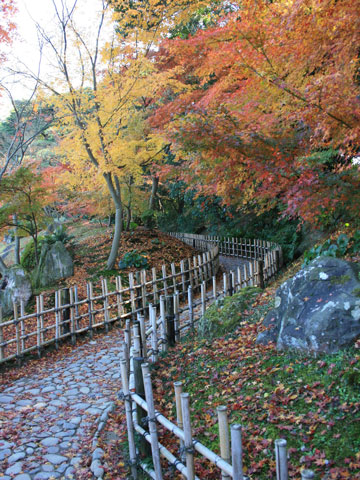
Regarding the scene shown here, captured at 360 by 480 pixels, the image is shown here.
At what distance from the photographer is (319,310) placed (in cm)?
439

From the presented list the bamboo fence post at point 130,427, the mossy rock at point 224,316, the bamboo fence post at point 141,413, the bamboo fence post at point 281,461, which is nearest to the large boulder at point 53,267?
the mossy rock at point 224,316

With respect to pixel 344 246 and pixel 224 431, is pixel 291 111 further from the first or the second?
pixel 224 431

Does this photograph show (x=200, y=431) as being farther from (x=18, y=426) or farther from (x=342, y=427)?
(x=18, y=426)

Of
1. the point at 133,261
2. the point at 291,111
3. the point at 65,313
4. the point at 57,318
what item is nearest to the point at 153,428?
the point at 57,318

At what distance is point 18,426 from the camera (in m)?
4.62

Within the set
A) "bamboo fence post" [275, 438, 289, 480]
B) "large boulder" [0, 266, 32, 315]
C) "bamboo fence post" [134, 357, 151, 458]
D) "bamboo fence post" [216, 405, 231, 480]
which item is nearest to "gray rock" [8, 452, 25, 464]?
"bamboo fence post" [134, 357, 151, 458]

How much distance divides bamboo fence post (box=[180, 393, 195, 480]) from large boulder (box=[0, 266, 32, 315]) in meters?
8.47

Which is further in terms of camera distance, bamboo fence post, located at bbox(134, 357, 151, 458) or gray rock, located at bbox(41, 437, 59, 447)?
gray rock, located at bbox(41, 437, 59, 447)

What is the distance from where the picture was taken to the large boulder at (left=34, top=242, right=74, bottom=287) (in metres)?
11.9

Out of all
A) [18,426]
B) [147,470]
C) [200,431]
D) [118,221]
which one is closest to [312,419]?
[200,431]

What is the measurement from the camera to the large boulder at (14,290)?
→ 33.3 feet

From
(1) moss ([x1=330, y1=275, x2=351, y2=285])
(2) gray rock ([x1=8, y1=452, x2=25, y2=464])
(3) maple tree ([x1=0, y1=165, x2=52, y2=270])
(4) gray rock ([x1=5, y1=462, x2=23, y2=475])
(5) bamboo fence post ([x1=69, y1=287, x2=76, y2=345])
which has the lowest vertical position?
(2) gray rock ([x1=8, y1=452, x2=25, y2=464])

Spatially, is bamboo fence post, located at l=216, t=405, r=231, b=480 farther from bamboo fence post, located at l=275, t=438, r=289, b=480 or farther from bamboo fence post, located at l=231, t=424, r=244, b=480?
bamboo fence post, located at l=275, t=438, r=289, b=480

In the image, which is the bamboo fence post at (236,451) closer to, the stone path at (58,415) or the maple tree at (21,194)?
the stone path at (58,415)
